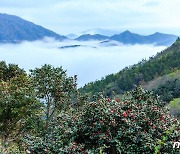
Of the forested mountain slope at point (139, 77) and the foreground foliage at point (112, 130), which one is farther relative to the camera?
the forested mountain slope at point (139, 77)

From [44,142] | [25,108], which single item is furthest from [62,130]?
[25,108]

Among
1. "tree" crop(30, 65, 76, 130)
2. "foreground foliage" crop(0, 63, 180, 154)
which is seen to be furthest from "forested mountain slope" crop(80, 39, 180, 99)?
"foreground foliage" crop(0, 63, 180, 154)

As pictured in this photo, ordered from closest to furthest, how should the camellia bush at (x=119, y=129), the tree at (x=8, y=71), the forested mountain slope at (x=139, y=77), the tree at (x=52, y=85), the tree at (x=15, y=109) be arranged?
the camellia bush at (x=119, y=129) → the tree at (x=15, y=109) → the tree at (x=52, y=85) → the tree at (x=8, y=71) → the forested mountain slope at (x=139, y=77)

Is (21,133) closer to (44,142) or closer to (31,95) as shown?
(31,95)

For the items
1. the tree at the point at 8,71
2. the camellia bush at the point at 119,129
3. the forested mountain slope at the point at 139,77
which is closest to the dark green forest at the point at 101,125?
the camellia bush at the point at 119,129

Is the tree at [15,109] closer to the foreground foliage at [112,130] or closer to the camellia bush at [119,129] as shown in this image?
the foreground foliage at [112,130]

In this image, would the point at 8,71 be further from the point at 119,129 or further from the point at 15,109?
the point at 119,129

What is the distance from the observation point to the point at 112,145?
9547 mm

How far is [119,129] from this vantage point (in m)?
9.60

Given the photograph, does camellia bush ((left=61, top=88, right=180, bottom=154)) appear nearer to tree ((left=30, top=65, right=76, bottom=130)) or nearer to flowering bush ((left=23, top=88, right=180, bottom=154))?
flowering bush ((left=23, top=88, right=180, bottom=154))

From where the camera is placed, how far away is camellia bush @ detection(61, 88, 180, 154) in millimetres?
9414

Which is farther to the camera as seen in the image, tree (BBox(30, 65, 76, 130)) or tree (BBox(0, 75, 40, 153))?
tree (BBox(30, 65, 76, 130))

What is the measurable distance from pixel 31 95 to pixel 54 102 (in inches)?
92.2

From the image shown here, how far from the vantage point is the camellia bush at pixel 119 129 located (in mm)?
9414
